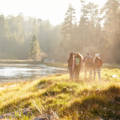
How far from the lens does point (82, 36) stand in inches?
1954

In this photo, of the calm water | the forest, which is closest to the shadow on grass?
the calm water

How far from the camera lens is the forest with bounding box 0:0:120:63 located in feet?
113

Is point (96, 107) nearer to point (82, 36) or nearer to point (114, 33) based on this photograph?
point (114, 33)

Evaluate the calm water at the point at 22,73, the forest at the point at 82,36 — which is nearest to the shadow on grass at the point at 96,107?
the calm water at the point at 22,73

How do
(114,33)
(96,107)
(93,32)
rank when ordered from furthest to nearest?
(93,32) < (114,33) < (96,107)

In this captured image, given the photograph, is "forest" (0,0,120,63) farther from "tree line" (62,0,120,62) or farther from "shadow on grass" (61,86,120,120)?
"shadow on grass" (61,86,120,120)

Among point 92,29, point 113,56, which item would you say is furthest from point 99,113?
point 92,29

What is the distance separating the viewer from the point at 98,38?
43719 mm

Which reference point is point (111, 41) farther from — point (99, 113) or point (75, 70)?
point (99, 113)

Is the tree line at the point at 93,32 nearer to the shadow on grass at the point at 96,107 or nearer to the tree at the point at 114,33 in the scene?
the tree at the point at 114,33

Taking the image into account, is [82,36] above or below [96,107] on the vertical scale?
above

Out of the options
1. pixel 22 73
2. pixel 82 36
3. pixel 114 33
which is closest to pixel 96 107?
pixel 22 73

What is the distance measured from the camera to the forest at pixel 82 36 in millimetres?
34531

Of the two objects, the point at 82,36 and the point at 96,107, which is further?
the point at 82,36
